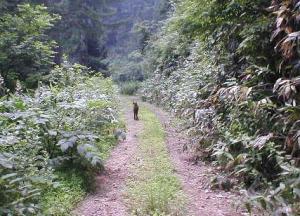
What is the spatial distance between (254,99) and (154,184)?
7.02 ft

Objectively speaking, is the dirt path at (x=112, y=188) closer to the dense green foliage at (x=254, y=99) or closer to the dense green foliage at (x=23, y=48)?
the dense green foliage at (x=254, y=99)

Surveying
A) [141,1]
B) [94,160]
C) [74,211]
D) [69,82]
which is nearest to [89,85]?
[69,82]

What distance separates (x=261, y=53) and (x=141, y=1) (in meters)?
48.3

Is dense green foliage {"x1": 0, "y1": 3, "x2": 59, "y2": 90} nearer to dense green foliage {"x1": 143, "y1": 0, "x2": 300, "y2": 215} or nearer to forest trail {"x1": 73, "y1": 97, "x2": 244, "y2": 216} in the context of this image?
forest trail {"x1": 73, "y1": 97, "x2": 244, "y2": 216}

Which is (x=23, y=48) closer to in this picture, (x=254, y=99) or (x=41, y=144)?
(x=41, y=144)

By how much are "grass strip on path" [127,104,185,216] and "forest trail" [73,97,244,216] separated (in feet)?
0.36

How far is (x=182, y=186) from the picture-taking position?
611 centimetres

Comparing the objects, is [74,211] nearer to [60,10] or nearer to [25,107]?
[25,107]

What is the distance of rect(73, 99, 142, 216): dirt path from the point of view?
5238mm

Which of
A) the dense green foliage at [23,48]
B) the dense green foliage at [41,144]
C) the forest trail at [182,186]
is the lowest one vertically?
the forest trail at [182,186]

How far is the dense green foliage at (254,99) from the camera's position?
4906mm

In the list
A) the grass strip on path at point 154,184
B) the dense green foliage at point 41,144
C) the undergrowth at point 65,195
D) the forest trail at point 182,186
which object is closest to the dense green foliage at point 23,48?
the dense green foliage at point 41,144

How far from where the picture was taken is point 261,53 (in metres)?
6.65

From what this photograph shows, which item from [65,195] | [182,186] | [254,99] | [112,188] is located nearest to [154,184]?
[182,186]
